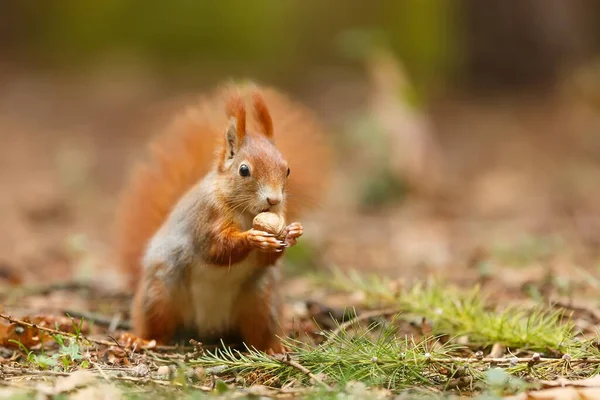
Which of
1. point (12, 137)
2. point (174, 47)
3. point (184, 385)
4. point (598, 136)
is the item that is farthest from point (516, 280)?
point (174, 47)

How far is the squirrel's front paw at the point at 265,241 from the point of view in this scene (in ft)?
6.57

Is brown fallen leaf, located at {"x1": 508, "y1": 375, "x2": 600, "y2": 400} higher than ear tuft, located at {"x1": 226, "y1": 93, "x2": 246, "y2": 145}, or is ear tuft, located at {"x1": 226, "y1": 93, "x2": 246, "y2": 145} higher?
ear tuft, located at {"x1": 226, "y1": 93, "x2": 246, "y2": 145}

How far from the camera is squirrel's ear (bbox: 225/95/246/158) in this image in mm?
2211

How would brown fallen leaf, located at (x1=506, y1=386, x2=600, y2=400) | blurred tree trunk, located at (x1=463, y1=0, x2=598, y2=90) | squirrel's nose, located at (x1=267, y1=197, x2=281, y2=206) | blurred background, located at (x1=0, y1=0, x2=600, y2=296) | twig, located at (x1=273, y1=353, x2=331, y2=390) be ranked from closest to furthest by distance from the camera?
brown fallen leaf, located at (x1=506, y1=386, x2=600, y2=400), twig, located at (x1=273, y1=353, x2=331, y2=390), squirrel's nose, located at (x1=267, y1=197, x2=281, y2=206), blurred background, located at (x1=0, y1=0, x2=600, y2=296), blurred tree trunk, located at (x1=463, y1=0, x2=598, y2=90)

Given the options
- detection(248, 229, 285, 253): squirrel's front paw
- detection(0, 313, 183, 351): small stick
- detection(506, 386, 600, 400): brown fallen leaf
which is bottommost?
detection(506, 386, 600, 400): brown fallen leaf

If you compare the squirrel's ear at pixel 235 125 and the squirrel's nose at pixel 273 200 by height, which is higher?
the squirrel's ear at pixel 235 125

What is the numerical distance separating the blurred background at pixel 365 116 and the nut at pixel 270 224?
1.06 meters

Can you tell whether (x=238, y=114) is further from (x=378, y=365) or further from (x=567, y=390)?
(x=567, y=390)

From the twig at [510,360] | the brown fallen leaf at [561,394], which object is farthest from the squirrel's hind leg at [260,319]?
the brown fallen leaf at [561,394]

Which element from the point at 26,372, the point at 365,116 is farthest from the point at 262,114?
the point at 365,116

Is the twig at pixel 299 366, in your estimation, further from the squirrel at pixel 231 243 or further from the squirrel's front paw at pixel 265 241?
the squirrel's front paw at pixel 265 241

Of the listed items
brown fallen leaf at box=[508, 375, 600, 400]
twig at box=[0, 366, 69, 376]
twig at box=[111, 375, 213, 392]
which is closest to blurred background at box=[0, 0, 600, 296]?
brown fallen leaf at box=[508, 375, 600, 400]

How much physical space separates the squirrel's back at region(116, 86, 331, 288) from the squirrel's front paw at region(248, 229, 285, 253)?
503 mm

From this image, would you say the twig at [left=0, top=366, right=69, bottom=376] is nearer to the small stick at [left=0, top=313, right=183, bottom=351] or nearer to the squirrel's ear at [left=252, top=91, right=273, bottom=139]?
the small stick at [left=0, top=313, right=183, bottom=351]
